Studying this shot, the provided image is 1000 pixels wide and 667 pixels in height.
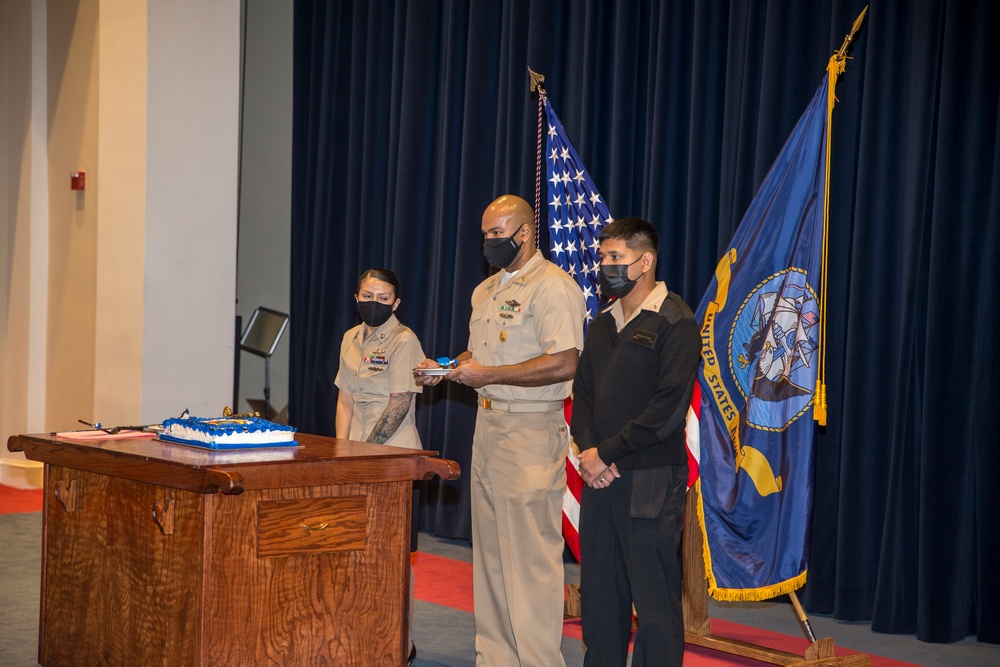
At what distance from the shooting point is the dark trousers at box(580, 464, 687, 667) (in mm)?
3176

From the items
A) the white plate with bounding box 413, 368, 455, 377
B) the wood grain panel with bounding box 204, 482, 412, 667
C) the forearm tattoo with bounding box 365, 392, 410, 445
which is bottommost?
the wood grain panel with bounding box 204, 482, 412, 667

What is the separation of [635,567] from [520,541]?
1.94 feet

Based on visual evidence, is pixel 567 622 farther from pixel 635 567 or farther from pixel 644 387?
pixel 644 387

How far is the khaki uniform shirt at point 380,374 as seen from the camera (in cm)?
416

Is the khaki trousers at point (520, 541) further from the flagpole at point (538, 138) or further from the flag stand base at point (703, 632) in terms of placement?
the flagpole at point (538, 138)

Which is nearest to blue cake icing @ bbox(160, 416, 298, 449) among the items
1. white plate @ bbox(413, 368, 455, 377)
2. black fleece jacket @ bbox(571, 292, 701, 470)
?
white plate @ bbox(413, 368, 455, 377)

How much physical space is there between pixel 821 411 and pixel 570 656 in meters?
1.32

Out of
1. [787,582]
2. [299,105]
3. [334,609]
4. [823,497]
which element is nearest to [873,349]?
[823,497]

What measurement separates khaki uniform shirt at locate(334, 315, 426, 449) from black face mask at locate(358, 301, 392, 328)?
0.03m

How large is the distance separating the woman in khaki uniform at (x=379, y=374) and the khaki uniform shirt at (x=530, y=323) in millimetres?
399

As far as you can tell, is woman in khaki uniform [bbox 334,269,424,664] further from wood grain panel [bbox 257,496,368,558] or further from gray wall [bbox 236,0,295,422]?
gray wall [bbox 236,0,295,422]

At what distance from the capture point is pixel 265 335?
336 inches

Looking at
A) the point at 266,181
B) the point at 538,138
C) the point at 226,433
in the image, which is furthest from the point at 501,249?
the point at 266,181

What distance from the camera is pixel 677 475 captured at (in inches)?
129
